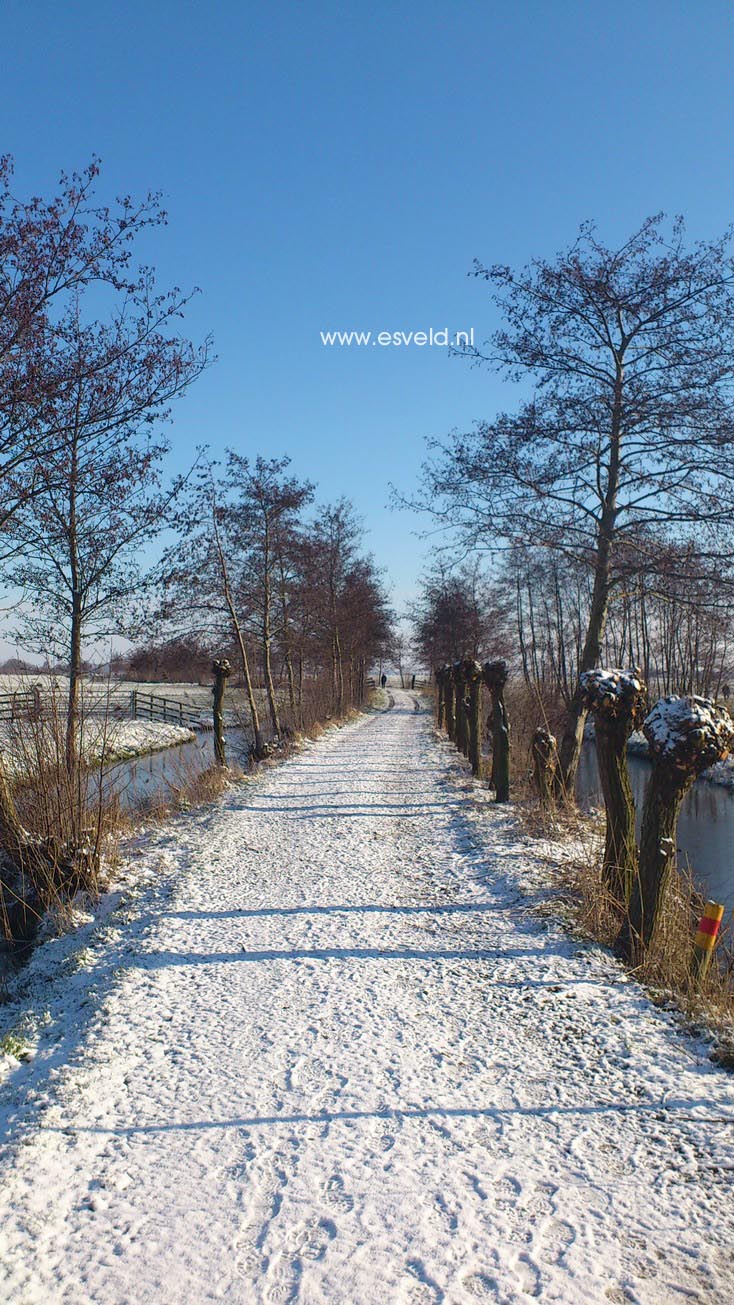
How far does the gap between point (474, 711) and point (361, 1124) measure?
12996mm

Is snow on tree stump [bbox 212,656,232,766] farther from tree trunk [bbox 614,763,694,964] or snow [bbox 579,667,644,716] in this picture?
tree trunk [bbox 614,763,694,964]

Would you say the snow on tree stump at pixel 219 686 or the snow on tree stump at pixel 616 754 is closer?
the snow on tree stump at pixel 616 754

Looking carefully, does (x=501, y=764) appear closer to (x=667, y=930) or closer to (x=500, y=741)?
(x=500, y=741)

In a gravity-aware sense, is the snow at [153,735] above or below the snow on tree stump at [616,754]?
below

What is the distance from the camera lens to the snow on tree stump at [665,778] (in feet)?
16.2

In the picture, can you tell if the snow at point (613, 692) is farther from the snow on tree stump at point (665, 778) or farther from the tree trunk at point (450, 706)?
the tree trunk at point (450, 706)

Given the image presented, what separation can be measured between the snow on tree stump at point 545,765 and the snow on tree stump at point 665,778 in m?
4.04

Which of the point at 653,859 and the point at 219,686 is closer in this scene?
the point at 653,859

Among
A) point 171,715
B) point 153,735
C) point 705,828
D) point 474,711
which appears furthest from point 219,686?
point 171,715

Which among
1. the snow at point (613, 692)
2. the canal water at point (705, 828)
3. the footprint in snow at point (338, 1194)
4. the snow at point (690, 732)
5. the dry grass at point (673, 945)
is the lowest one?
the canal water at point (705, 828)

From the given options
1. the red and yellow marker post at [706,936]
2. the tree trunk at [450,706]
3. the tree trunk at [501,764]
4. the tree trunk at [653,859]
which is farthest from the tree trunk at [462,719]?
the red and yellow marker post at [706,936]

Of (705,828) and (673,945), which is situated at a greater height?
(673,945)

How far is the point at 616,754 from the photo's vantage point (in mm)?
6000

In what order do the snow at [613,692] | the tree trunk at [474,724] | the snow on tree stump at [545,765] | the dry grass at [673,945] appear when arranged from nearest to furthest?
the dry grass at [673,945] < the snow at [613,692] < the snow on tree stump at [545,765] < the tree trunk at [474,724]
